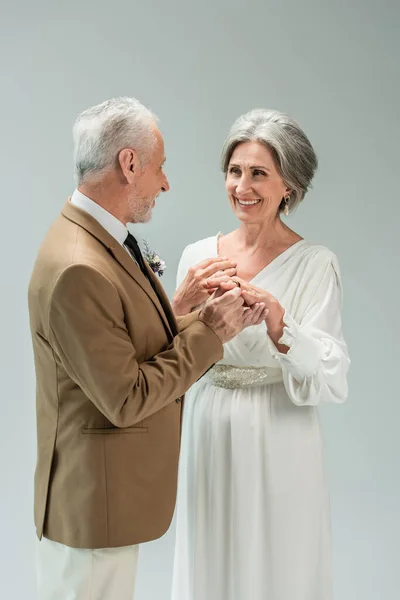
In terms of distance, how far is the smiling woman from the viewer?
287 cm

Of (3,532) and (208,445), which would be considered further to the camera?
(3,532)

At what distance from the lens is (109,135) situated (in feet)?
7.63

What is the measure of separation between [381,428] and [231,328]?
6.45 ft

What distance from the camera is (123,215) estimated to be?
7.93 ft

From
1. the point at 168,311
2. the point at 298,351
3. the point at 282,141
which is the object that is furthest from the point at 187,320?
the point at 282,141

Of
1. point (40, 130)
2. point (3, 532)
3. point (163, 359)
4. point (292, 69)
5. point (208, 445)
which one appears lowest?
point (3, 532)

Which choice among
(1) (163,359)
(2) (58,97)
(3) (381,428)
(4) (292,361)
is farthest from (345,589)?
(2) (58,97)

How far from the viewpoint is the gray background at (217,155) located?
4.04m

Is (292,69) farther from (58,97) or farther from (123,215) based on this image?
(123,215)

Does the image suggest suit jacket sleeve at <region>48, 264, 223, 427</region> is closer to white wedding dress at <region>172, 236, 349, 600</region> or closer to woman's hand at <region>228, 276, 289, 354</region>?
woman's hand at <region>228, 276, 289, 354</region>

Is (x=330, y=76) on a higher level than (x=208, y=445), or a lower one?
higher

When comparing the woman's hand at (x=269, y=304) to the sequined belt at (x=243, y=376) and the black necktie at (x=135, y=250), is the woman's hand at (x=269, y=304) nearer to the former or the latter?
the sequined belt at (x=243, y=376)

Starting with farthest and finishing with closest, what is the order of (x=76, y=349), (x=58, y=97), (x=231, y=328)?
1. (x=58, y=97)
2. (x=231, y=328)
3. (x=76, y=349)

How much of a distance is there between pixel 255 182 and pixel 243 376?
631 millimetres
